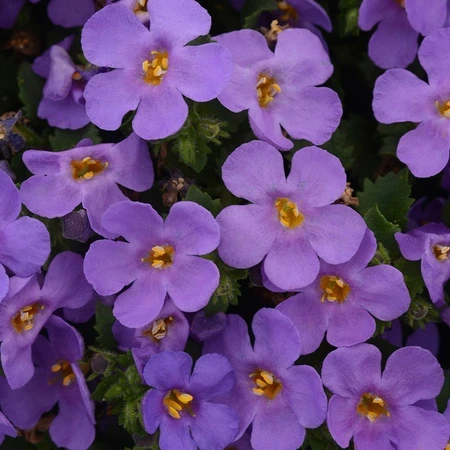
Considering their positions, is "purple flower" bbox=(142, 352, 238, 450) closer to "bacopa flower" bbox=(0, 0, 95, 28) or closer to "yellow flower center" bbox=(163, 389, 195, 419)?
"yellow flower center" bbox=(163, 389, 195, 419)

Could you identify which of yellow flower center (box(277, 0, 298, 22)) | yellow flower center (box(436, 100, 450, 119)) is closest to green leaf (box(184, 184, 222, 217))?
yellow flower center (box(436, 100, 450, 119))

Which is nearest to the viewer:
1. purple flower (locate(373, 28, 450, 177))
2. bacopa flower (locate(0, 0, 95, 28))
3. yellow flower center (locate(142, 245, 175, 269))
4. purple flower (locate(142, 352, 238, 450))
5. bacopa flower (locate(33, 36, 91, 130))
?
purple flower (locate(142, 352, 238, 450))

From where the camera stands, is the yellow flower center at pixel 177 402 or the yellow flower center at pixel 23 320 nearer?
the yellow flower center at pixel 177 402

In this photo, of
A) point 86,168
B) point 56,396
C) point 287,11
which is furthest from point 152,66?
point 56,396

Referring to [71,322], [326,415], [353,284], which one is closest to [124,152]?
[71,322]

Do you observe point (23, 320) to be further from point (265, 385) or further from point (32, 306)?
point (265, 385)

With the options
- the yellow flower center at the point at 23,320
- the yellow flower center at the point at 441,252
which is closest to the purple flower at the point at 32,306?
the yellow flower center at the point at 23,320

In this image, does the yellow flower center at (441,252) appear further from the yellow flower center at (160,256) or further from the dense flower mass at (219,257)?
the yellow flower center at (160,256)
